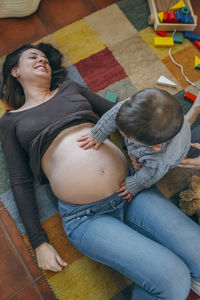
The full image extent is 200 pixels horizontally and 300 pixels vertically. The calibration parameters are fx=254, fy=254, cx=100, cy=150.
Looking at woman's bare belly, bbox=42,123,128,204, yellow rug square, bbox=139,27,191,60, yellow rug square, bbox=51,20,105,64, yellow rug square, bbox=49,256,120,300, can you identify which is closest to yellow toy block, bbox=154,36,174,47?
yellow rug square, bbox=139,27,191,60

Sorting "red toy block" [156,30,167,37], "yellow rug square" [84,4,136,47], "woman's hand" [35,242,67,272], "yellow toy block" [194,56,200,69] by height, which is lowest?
"woman's hand" [35,242,67,272]

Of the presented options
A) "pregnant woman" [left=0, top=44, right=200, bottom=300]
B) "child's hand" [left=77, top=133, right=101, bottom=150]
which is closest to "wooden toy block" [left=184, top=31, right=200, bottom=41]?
"pregnant woman" [left=0, top=44, right=200, bottom=300]

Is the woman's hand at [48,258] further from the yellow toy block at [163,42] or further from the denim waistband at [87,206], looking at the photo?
the yellow toy block at [163,42]

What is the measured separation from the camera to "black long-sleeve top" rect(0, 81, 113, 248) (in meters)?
1.27

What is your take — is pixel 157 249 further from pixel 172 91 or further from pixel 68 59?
pixel 68 59

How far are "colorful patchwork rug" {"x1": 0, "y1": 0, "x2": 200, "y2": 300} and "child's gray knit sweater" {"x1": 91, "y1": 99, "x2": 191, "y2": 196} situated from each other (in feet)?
1.24

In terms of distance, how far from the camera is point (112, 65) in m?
1.72

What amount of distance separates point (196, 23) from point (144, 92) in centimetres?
129

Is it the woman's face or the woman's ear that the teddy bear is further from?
the woman's ear

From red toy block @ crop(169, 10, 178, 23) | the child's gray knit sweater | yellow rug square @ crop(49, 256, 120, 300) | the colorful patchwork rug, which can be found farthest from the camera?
red toy block @ crop(169, 10, 178, 23)

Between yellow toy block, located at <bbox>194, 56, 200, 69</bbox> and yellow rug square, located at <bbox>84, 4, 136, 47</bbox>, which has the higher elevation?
yellow rug square, located at <bbox>84, 4, 136, 47</bbox>

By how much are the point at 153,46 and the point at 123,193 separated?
1.12 meters

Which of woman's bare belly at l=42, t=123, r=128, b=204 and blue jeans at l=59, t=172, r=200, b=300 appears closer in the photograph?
blue jeans at l=59, t=172, r=200, b=300

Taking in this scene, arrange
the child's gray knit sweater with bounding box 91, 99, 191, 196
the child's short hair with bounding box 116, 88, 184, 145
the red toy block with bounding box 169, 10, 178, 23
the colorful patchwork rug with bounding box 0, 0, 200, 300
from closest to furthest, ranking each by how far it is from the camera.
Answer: the child's short hair with bounding box 116, 88, 184, 145 → the child's gray knit sweater with bounding box 91, 99, 191, 196 → the colorful patchwork rug with bounding box 0, 0, 200, 300 → the red toy block with bounding box 169, 10, 178, 23
